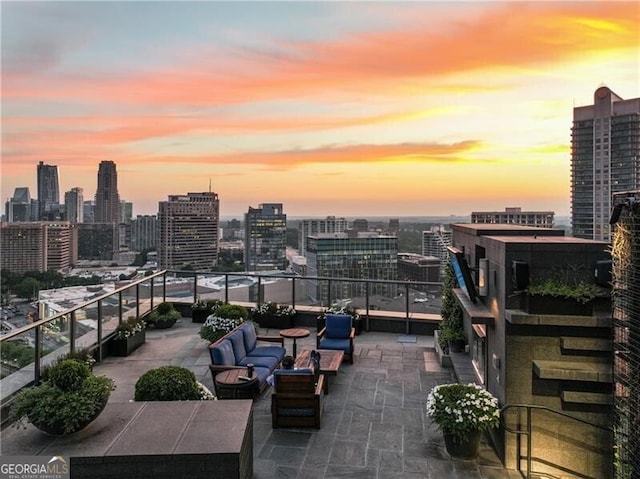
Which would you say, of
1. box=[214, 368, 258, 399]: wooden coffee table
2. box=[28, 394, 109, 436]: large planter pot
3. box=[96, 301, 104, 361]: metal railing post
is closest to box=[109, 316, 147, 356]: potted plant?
box=[96, 301, 104, 361]: metal railing post

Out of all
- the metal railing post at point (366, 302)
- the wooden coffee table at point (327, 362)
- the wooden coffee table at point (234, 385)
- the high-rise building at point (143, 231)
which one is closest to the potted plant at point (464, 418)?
the wooden coffee table at point (327, 362)

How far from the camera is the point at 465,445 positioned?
4.59m

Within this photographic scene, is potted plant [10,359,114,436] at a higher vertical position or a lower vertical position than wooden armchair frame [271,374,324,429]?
higher

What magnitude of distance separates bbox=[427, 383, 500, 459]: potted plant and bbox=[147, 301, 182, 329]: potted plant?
7819 mm

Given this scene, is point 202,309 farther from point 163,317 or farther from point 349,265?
point 349,265

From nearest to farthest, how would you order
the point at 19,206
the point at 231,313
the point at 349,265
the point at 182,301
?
the point at 231,313
the point at 182,301
the point at 349,265
the point at 19,206

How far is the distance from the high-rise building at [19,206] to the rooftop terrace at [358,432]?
13.6m

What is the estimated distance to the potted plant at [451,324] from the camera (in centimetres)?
805

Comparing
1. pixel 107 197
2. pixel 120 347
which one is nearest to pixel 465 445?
pixel 120 347

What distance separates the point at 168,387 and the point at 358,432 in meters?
2.36

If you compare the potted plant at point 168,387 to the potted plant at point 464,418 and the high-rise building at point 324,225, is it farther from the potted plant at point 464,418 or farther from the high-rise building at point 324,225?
the high-rise building at point 324,225

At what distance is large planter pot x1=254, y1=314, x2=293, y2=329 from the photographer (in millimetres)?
10719

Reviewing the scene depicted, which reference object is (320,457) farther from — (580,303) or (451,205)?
(451,205)

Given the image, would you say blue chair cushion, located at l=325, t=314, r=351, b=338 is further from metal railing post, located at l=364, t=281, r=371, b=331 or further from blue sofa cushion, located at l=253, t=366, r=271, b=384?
metal railing post, located at l=364, t=281, r=371, b=331
